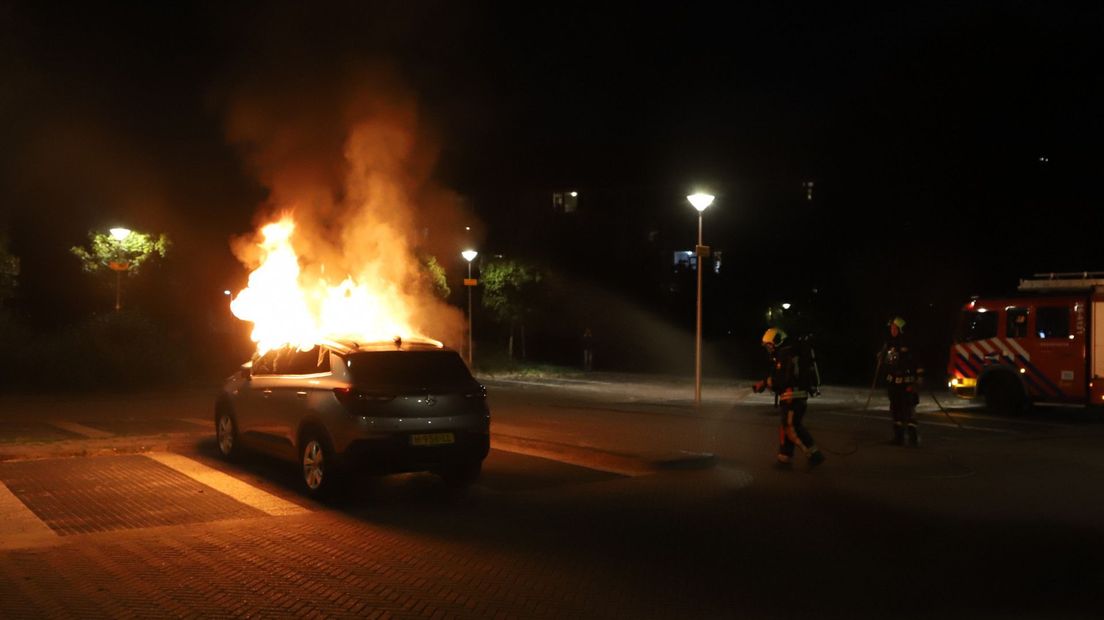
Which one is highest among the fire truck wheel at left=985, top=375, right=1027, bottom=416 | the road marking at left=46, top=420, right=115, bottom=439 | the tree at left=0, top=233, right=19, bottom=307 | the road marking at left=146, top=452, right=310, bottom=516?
the tree at left=0, top=233, right=19, bottom=307

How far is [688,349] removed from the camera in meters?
40.5

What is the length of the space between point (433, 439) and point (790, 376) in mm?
4655

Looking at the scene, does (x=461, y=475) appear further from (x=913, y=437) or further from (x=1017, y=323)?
(x=1017, y=323)

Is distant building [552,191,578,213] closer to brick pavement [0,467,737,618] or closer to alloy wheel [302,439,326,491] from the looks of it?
alloy wheel [302,439,326,491]

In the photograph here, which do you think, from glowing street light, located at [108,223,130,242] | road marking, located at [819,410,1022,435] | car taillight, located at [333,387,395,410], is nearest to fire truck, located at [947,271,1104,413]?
road marking, located at [819,410,1022,435]

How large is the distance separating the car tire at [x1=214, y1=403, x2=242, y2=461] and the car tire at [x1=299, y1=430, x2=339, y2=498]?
204 centimetres

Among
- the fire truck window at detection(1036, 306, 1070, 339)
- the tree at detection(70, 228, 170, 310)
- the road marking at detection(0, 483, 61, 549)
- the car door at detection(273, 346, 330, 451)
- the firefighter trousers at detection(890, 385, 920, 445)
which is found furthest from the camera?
the tree at detection(70, 228, 170, 310)

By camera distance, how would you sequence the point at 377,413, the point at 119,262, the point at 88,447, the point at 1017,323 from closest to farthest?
the point at 377,413 < the point at 88,447 < the point at 1017,323 < the point at 119,262

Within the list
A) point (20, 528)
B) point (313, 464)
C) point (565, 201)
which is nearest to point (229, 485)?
point (313, 464)

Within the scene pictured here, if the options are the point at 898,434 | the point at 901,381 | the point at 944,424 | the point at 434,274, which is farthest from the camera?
the point at 434,274

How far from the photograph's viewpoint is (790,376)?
1162cm

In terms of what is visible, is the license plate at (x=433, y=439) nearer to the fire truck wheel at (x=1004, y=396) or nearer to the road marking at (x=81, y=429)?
the road marking at (x=81, y=429)

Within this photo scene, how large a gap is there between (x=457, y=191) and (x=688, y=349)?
19.6m

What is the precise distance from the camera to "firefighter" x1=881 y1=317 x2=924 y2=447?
13773 millimetres
